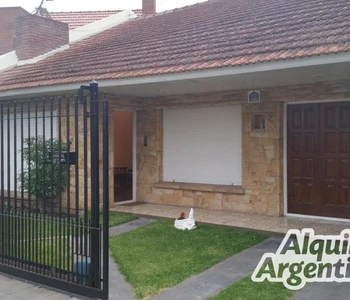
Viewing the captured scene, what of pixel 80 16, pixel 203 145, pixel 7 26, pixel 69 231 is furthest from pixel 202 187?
pixel 7 26

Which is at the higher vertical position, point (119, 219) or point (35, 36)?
point (35, 36)

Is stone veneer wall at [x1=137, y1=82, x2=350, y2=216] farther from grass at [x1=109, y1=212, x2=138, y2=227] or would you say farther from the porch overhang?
grass at [x1=109, y1=212, x2=138, y2=227]

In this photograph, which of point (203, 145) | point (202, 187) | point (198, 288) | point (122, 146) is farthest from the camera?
point (122, 146)

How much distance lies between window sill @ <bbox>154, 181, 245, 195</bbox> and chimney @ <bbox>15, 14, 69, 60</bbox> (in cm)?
586

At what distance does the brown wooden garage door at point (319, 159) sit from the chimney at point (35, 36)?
26.3 feet

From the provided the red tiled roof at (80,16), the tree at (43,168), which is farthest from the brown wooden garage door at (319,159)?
the red tiled roof at (80,16)

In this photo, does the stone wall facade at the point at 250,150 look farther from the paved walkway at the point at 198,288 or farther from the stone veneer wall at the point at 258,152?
the paved walkway at the point at 198,288

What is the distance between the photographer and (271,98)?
8898 mm

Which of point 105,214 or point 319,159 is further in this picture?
point 319,159

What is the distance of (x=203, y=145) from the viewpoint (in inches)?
406

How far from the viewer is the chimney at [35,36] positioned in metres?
12.7

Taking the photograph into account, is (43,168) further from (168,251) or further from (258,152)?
(258,152)

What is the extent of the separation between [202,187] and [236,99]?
225 centimetres

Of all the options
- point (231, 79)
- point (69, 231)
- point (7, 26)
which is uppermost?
point (7, 26)
